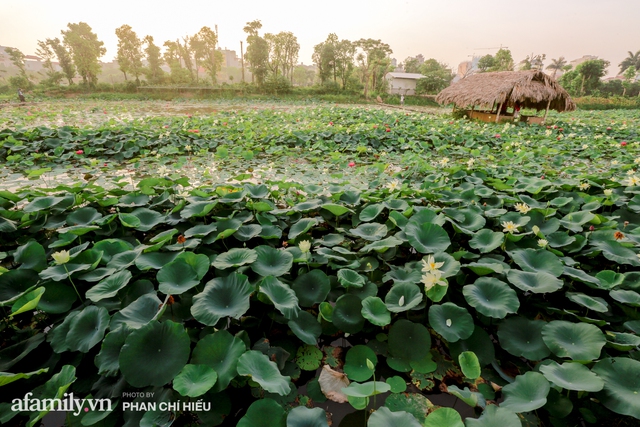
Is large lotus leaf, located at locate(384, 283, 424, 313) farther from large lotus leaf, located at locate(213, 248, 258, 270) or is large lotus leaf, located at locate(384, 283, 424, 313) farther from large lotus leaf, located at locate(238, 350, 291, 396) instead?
large lotus leaf, located at locate(213, 248, 258, 270)

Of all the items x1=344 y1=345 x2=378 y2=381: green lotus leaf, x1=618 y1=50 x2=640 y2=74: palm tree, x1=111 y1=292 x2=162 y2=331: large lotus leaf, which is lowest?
x1=344 y1=345 x2=378 y2=381: green lotus leaf

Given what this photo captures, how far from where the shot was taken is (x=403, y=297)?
1.50 meters

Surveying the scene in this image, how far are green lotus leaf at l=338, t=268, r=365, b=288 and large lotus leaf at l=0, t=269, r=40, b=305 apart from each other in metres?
1.60

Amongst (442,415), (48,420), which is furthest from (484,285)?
A: (48,420)

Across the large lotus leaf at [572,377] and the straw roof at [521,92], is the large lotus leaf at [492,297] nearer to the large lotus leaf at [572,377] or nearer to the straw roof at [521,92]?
the large lotus leaf at [572,377]

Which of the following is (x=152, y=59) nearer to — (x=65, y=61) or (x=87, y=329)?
(x=65, y=61)

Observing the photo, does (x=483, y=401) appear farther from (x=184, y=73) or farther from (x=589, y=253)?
(x=184, y=73)

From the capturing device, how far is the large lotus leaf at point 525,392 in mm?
1092

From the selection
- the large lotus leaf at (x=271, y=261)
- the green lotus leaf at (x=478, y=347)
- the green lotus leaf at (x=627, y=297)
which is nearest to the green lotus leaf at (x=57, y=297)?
the large lotus leaf at (x=271, y=261)

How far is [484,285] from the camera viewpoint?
5.25ft

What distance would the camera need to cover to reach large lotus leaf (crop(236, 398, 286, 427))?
3.35ft

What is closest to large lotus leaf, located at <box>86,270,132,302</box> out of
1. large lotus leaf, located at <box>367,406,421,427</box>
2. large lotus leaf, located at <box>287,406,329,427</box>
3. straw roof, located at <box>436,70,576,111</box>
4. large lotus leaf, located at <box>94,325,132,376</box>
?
large lotus leaf, located at <box>94,325,132,376</box>

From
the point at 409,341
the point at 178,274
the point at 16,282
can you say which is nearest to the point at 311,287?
the point at 409,341

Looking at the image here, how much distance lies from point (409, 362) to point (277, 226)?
1.29 metres
